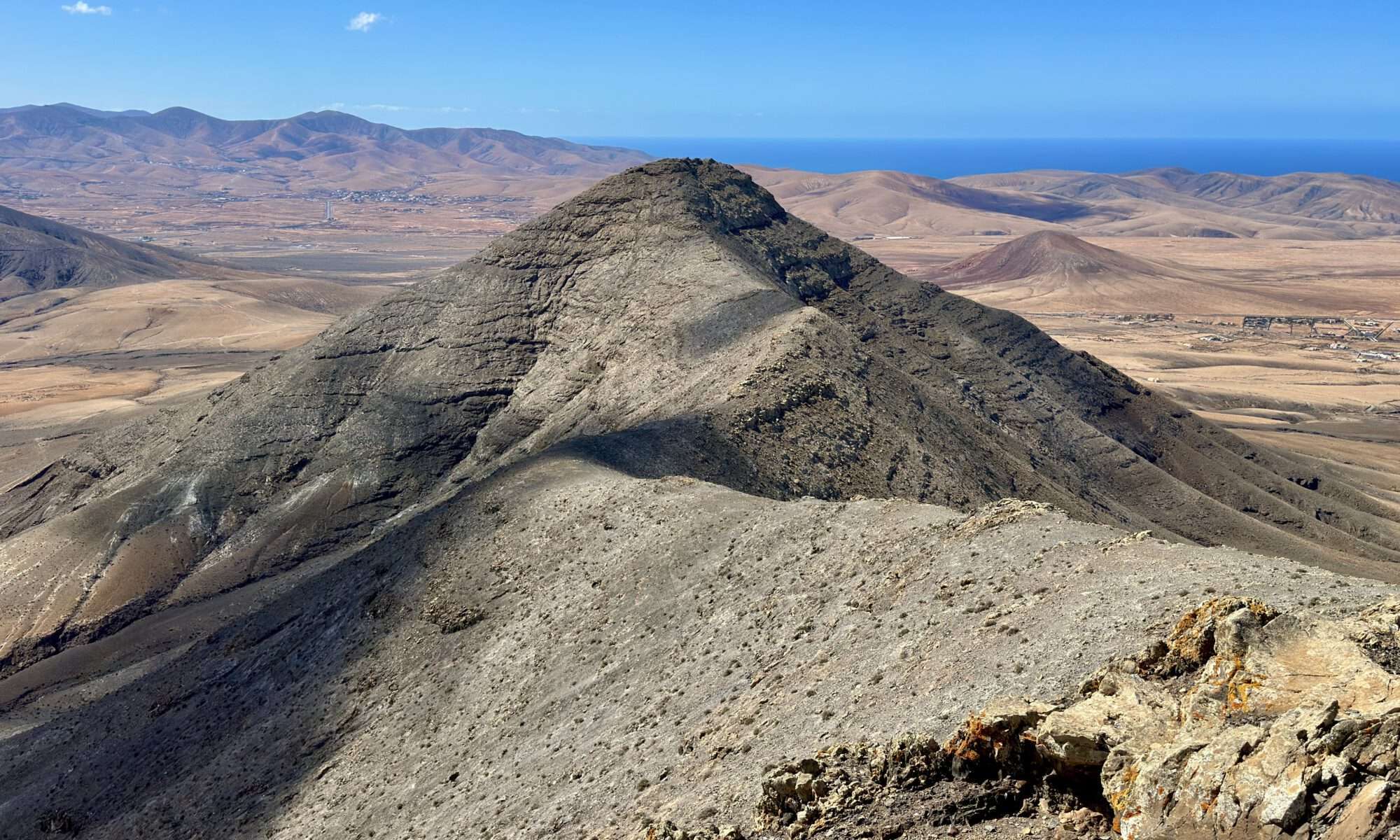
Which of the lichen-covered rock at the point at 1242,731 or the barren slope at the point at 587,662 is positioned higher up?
the lichen-covered rock at the point at 1242,731

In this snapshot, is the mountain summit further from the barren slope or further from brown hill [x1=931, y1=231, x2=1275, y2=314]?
brown hill [x1=931, y1=231, x2=1275, y2=314]

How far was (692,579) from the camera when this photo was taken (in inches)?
1178

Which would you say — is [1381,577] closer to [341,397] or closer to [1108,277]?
[341,397]

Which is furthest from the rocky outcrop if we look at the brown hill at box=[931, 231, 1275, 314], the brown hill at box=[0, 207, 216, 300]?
the brown hill at box=[0, 207, 216, 300]

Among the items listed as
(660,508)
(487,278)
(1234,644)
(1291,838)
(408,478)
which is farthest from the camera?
(487,278)

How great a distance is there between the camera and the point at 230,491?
55688 millimetres

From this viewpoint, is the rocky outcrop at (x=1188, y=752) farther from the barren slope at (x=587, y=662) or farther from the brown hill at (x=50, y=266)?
the brown hill at (x=50, y=266)

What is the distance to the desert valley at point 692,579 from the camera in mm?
14273

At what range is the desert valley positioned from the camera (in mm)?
14273

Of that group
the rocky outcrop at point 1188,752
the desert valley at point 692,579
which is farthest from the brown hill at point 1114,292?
the rocky outcrop at point 1188,752

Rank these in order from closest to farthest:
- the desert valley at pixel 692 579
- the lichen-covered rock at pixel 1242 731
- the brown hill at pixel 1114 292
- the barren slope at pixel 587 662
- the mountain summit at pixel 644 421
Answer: the lichen-covered rock at pixel 1242 731 < the desert valley at pixel 692 579 < the barren slope at pixel 587 662 < the mountain summit at pixel 644 421 < the brown hill at pixel 1114 292

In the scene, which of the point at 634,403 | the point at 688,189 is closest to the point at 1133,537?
the point at 634,403

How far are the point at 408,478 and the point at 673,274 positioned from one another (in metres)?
19.2

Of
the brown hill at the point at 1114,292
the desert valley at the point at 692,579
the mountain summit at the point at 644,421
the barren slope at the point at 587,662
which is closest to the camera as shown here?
the desert valley at the point at 692,579
